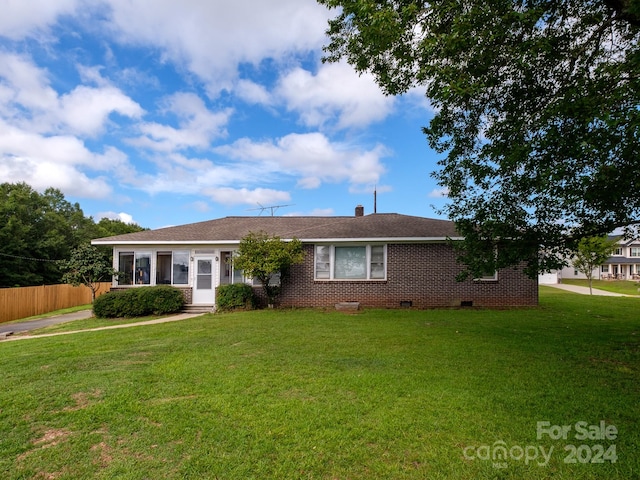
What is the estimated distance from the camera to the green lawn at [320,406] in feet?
9.69

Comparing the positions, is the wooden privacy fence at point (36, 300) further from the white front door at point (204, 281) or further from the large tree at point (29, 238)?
the white front door at point (204, 281)

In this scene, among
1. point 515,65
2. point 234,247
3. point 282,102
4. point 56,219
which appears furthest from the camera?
point 56,219

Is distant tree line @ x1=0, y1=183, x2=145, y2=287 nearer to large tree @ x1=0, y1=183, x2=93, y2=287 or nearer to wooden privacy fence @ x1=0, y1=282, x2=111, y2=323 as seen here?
large tree @ x1=0, y1=183, x2=93, y2=287

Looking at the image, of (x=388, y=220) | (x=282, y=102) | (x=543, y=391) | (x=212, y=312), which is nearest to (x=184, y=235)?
(x=212, y=312)

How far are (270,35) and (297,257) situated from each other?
23.7ft

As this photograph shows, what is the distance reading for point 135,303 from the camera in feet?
42.7

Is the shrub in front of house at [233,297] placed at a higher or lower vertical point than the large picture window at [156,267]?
lower

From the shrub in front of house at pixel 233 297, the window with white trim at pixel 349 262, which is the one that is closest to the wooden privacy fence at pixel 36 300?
the shrub in front of house at pixel 233 297

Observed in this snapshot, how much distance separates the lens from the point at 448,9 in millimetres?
5594

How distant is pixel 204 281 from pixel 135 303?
264 centimetres

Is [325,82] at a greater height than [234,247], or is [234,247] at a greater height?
[325,82]

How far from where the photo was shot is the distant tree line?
3188cm

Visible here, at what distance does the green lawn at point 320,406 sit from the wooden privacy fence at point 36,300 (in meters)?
13.5

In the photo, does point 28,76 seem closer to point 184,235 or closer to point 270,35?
point 184,235
